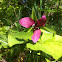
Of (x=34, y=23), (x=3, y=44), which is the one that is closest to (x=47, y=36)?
(x=34, y=23)

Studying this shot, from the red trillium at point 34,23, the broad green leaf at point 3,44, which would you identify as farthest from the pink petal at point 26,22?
the broad green leaf at point 3,44

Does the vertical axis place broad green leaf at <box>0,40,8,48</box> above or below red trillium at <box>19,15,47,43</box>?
below

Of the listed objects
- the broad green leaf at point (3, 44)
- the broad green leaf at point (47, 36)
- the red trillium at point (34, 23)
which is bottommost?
the broad green leaf at point (3, 44)

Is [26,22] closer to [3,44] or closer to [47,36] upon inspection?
[47,36]

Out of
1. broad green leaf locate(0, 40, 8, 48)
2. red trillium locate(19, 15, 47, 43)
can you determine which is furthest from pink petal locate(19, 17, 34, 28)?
broad green leaf locate(0, 40, 8, 48)

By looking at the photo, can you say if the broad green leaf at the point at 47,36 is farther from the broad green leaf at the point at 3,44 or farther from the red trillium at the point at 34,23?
the broad green leaf at the point at 3,44

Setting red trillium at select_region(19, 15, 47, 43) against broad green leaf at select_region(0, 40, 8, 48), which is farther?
broad green leaf at select_region(0, 40, 8, 48)

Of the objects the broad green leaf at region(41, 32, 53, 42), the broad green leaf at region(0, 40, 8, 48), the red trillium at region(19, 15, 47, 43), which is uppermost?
the red trillium at region(19, 15, 47, 43)

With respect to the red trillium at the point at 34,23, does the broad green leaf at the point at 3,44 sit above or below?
below

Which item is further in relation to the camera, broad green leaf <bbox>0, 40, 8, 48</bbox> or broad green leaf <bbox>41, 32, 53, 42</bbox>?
broad green leaf <bbox>0, 40, 8, 48</bbox>

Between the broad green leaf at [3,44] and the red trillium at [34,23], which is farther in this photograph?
the broad green leaf at [3,44]

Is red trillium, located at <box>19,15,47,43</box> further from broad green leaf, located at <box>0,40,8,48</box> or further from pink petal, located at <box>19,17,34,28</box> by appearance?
broad green leaf, located at <box>0,40,8,48</box>

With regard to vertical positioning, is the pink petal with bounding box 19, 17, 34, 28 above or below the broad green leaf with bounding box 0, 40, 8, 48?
above

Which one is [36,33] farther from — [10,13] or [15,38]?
[10,13]
